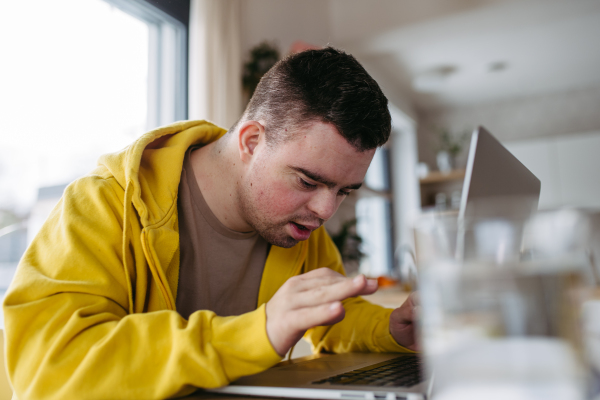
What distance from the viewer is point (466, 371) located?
35cm

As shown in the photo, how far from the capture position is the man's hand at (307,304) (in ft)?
1.81

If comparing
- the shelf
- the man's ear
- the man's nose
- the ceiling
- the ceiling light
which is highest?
the ceiling

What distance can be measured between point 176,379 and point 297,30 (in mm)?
3317

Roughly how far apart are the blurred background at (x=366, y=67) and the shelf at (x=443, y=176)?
0.02m

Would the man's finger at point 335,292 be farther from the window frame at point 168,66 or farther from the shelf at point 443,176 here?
the shelf at point 443,176

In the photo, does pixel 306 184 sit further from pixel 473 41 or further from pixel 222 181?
pixel 473 41

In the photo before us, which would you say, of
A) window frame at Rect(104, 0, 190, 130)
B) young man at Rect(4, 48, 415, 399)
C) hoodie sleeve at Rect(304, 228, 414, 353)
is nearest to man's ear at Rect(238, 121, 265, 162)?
young man at Rect(4, 48, 415, 399)

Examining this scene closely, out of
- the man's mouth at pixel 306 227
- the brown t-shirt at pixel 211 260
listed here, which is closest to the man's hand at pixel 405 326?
the man's mouth at pixel 306 227

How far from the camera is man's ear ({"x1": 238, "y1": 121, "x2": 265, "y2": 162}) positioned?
3.40 feet

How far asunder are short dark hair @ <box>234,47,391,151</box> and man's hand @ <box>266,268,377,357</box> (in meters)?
0.42

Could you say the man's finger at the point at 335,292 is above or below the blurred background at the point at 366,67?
below

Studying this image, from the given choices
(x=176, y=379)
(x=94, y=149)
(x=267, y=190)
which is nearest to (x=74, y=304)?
(x=176, y=379)

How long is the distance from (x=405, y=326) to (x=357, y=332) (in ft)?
0.46

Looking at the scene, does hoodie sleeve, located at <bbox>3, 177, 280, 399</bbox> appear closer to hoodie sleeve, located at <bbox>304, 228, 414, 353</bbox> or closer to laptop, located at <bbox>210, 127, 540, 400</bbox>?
laptop, located at <bbox>210, 127, 540, 400</bbox>
